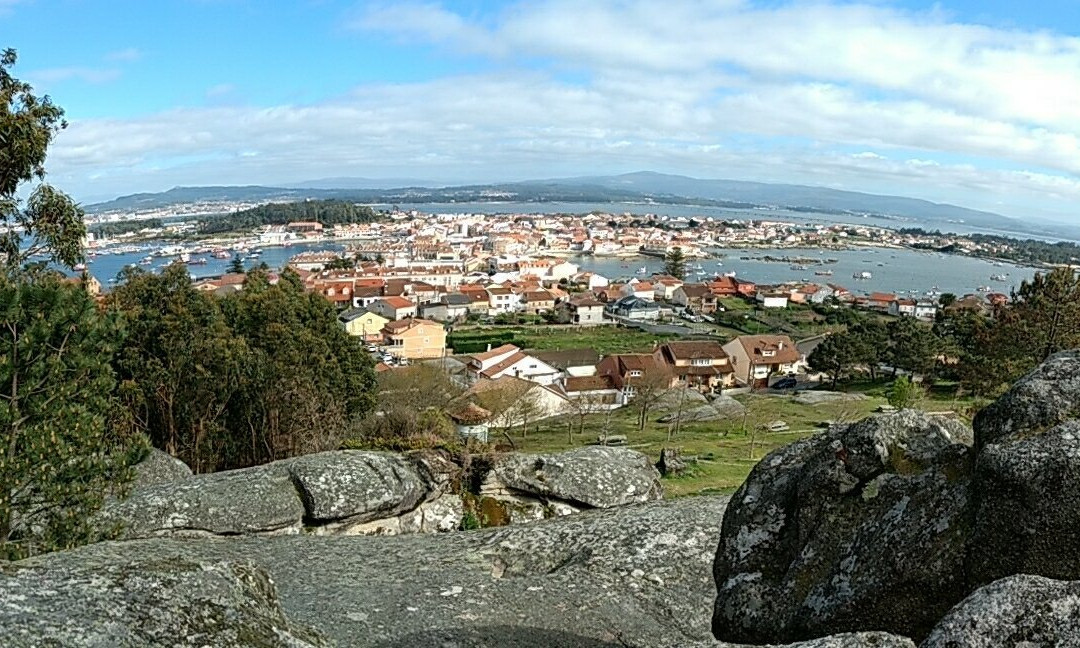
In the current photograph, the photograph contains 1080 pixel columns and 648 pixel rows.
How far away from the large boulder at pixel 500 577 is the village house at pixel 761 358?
48443mm

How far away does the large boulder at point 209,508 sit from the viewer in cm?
1038

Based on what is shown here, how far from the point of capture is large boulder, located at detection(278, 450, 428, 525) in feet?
37.3

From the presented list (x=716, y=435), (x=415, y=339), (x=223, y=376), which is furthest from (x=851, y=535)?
(x=415, y=339)

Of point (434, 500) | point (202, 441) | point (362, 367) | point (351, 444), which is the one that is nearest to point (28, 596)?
point (434, 500)

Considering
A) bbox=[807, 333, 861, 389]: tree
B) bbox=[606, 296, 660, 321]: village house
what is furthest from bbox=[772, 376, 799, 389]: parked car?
Result: bbox=[606, 296, 660, 321]: village house

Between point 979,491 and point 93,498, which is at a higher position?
point 979,491

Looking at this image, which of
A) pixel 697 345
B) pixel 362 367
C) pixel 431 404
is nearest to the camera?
pixel 362 367

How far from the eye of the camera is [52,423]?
27.6 ft

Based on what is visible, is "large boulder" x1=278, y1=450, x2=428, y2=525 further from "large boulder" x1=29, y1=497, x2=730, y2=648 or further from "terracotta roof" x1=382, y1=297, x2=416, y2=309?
"terracotta roof" x1=382, y1=297, x2=416, y2=309

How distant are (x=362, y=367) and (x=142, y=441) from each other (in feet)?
48.1

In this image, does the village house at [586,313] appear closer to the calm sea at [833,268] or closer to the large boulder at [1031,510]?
the calm sea at [833,268]

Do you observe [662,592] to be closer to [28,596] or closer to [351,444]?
[28,596]

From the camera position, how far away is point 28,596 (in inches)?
196

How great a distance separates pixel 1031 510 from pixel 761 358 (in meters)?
56.0
